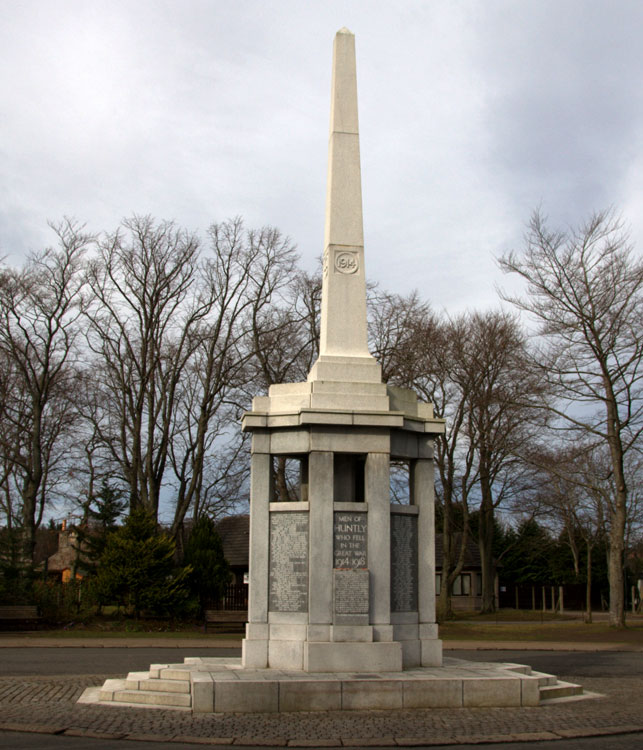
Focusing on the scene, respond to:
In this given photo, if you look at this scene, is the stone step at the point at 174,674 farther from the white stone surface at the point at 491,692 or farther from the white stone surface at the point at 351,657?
the white stone surface at the point at 491,692

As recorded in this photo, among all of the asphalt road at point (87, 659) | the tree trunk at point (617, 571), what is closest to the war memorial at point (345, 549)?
the asphalt road at point (87, 659)

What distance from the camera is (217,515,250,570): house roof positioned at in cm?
5163

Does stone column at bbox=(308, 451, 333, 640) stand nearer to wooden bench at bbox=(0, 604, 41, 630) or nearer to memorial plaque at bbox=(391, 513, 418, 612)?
memorial plaque at bbox=(391, 513, 418, 612)

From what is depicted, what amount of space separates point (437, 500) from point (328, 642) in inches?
1111

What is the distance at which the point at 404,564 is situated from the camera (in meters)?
13.6

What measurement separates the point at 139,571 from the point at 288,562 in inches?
681

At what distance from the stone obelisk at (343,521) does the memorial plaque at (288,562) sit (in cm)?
2

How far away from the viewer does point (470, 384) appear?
35.4m

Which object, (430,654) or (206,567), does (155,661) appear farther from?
(206,567)

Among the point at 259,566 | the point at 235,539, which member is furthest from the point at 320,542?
the point at 235,539

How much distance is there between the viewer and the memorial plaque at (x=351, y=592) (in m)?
12.8

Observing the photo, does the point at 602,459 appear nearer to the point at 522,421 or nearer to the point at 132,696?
the point at 522,421

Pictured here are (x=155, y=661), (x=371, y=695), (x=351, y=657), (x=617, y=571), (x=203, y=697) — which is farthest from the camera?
(x=617, y=571)

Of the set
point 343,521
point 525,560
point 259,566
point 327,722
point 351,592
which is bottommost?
point 525,560
